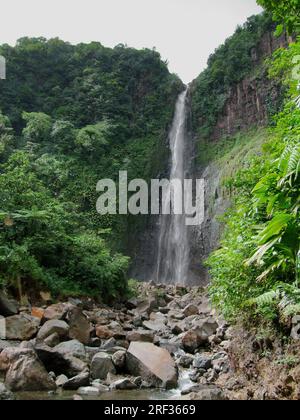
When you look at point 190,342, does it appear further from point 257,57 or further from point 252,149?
point 257,57

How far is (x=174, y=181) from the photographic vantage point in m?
25.6

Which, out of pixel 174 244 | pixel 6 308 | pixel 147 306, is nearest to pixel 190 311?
pixel 147 306

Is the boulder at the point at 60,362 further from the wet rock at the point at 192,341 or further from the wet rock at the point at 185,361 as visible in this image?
the wet rock at the point at 192,341

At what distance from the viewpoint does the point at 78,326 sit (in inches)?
292

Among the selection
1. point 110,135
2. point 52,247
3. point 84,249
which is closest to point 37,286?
point 52,247

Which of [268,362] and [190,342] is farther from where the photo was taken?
[190,342]

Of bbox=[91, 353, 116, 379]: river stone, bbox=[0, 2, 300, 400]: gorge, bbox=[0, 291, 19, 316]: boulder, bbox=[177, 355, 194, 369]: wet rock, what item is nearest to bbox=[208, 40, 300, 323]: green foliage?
bbox=[0, 2, 300, 400]: gorge

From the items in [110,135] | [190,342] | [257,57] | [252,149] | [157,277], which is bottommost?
[157,277]

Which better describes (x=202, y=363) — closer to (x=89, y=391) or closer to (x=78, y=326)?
(x=89, y=391)

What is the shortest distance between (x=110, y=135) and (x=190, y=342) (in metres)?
21.8

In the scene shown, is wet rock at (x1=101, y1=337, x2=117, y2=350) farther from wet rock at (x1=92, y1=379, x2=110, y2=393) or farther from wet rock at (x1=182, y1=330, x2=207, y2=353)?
wet rock at (x1=92, y1=379, x2=110, y2=393)

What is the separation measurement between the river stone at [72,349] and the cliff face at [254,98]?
21.3m

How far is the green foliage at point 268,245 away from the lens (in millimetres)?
3715
